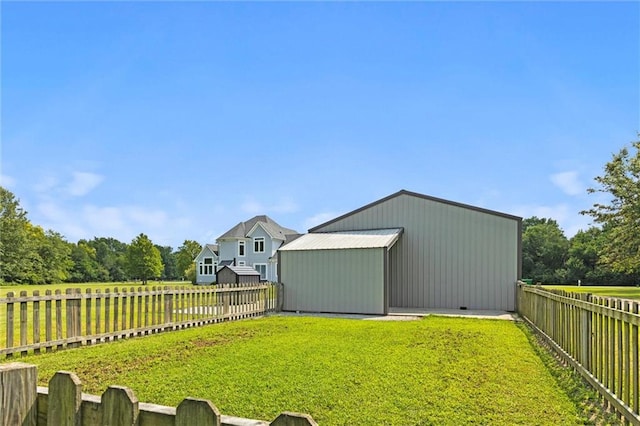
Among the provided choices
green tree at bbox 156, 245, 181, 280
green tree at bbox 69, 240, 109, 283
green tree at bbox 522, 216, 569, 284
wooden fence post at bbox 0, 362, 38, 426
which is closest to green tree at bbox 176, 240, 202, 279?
green tree at bbox 69, 240, 109, 283

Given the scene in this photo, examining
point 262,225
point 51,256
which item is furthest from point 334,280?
point 51,256

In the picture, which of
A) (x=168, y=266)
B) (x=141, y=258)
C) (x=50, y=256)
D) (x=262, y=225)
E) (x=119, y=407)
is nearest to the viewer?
(x=119, y=407)

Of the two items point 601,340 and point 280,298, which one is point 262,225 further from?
point 601,340

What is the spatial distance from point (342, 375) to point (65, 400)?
4.43 m

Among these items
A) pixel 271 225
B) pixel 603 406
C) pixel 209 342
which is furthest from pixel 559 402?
pixel 271 225

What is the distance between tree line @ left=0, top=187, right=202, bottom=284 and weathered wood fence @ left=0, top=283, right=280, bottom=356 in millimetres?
40934

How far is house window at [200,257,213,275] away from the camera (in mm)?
43969

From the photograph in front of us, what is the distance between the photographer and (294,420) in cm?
121

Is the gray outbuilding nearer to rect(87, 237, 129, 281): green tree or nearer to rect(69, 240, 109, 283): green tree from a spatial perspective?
rect(87, 237, 129, 281): green tree

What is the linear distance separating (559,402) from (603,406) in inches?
16.8

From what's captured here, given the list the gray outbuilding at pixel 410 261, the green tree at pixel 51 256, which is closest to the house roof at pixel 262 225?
the gray outbuilding at pixel 410 261

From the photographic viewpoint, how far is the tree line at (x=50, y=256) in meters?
49.1

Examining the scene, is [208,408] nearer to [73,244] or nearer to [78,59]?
[78,59]

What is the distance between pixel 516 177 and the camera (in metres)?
24.4
